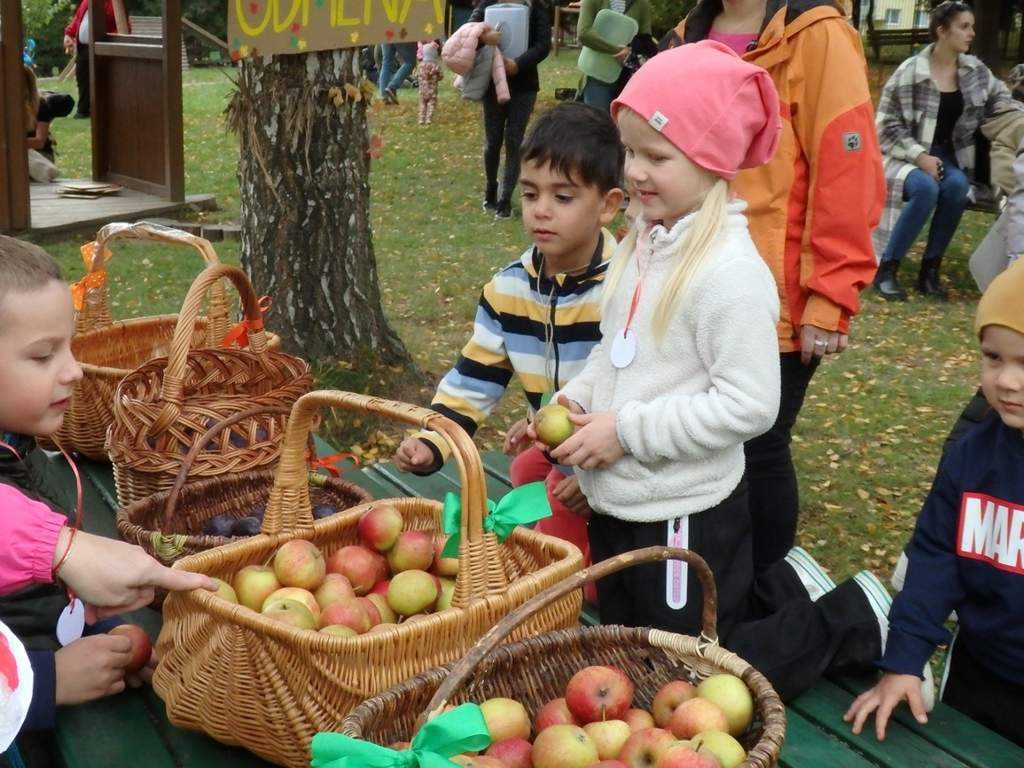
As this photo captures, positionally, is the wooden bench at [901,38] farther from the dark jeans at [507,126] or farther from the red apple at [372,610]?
the red apple at [372,610]

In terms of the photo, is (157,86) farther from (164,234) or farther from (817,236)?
(817,236)

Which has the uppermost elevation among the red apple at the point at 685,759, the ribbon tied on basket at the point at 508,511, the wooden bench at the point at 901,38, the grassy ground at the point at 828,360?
the wooden bench at the point at 901,38

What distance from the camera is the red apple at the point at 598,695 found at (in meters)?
1.96

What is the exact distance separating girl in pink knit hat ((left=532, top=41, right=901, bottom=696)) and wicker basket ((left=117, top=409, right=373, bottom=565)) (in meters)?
0.67

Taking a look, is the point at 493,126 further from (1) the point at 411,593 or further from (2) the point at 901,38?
(2) the point at 901,38

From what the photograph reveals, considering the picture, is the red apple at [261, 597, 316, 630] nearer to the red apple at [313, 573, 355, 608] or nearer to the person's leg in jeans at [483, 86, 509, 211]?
the red apple at [313, 573, 355, 608]

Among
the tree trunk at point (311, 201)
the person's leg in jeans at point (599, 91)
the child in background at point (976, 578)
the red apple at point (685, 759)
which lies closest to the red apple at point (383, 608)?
the red apple at point (685, 759)

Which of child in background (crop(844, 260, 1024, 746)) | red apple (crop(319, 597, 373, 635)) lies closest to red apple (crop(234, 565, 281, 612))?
red apple (crop(319, 597, 373, 635))

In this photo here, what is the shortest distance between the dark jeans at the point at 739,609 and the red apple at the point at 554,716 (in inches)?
20.3

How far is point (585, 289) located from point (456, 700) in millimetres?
1203

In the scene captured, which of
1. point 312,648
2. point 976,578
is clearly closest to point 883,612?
point 976,578

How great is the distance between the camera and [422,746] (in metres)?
1.58

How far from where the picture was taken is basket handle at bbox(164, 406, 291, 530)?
2557mm

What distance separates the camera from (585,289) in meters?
2.86
